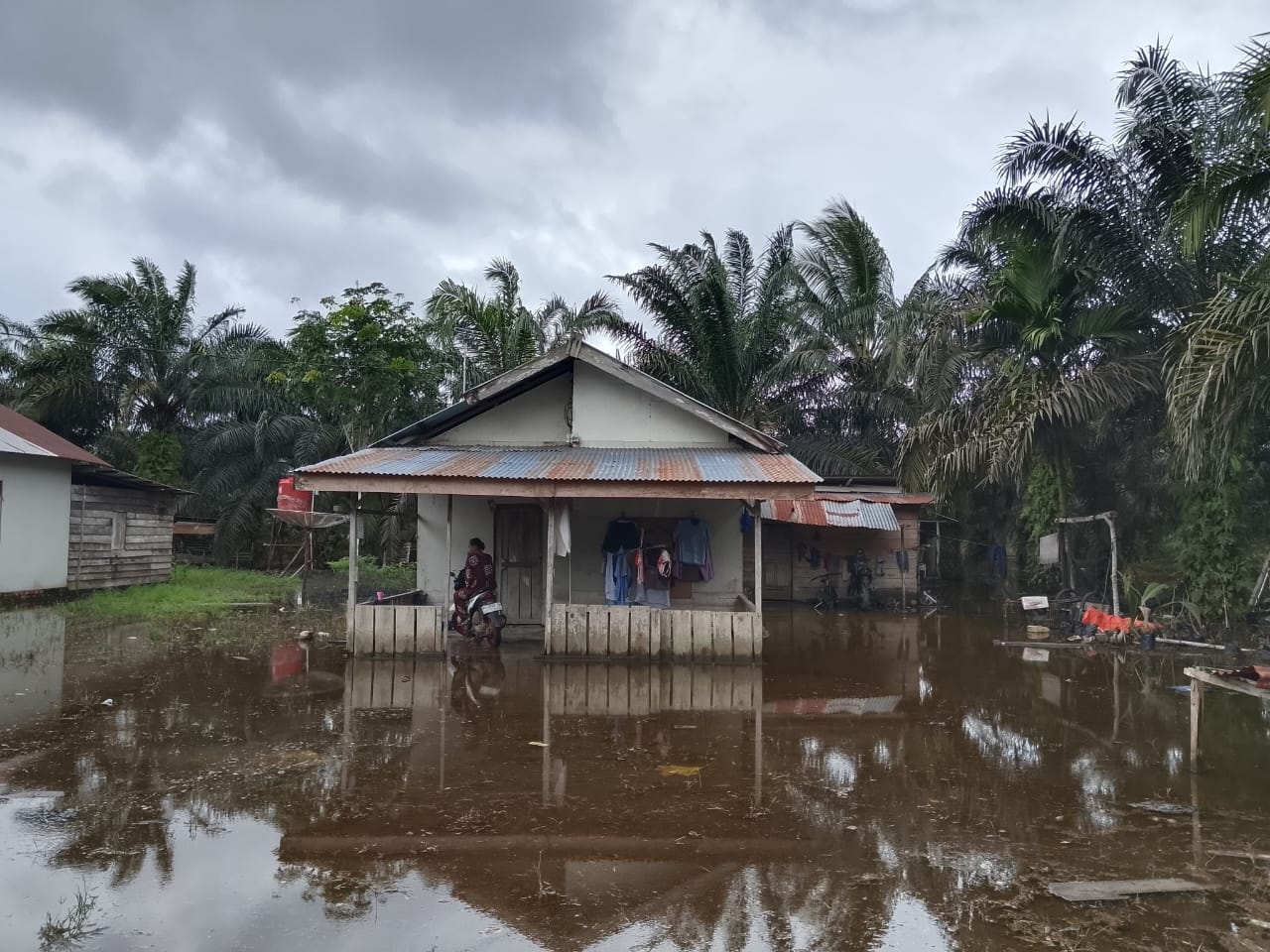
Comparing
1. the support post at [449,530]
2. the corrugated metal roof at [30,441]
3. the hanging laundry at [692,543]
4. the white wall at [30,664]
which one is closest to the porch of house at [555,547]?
the support post at [449,530]

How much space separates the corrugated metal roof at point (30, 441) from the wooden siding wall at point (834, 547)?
1475cm

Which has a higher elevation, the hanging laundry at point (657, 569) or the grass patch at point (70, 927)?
the hanging laundry at point (657, 569)

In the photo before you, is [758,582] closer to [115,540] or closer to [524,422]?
[524,422]

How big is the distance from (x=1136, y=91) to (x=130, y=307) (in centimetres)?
2461

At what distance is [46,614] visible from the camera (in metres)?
14.8

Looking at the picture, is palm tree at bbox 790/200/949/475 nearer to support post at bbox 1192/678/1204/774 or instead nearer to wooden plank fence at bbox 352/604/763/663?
wooden plank fence at bbox 352/604/763/663

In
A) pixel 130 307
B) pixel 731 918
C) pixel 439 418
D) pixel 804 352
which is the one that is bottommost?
pixel 731 918

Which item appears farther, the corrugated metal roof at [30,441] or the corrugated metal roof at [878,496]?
the corrugated metal roof at [878,496]

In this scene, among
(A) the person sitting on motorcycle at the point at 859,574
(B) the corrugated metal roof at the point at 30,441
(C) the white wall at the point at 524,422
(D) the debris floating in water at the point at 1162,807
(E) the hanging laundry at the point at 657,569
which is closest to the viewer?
(D) the debris floating in water at the point at 1162,807

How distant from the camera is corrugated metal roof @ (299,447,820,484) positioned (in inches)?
440

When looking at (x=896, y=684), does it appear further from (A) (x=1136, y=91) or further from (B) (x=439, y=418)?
(A) (x=1136, y=91)

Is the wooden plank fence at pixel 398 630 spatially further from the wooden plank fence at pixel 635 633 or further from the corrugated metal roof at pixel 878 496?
the corrugated metal roof at pixel 878 496

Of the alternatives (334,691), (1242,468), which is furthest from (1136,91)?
(334,691)

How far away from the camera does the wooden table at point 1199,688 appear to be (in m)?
6.15
